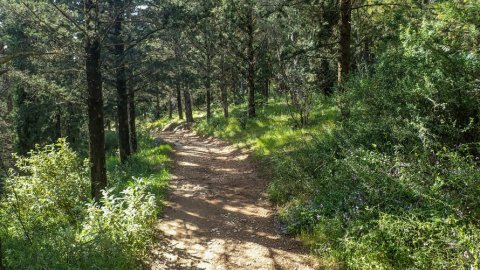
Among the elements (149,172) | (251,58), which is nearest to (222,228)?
(149,172)

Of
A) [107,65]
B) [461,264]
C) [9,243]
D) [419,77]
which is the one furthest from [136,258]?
[107,65]

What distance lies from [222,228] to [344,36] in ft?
19.0

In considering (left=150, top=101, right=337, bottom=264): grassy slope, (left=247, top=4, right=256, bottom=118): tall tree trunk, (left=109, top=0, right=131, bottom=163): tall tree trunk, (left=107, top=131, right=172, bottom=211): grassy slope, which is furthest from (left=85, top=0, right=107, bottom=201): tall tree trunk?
(left=247, top=4, right=256, bottom=118): tall tree trunk

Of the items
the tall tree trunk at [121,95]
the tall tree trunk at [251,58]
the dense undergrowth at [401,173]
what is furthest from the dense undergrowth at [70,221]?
the tall tree trunk at [251,58]

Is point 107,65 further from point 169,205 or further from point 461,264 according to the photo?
point 461,264

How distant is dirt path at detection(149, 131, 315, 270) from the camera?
18.2 feet

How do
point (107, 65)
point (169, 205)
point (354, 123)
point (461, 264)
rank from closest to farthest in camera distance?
point (461, 264) → point (354, 123) → point (169, 205) → point (107, 65)

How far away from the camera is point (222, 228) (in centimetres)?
698

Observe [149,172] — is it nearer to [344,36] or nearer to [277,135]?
[277,135]

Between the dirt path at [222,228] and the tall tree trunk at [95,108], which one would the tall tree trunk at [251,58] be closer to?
the dirt path at [222,228]

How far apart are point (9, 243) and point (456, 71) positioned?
821 centimetres

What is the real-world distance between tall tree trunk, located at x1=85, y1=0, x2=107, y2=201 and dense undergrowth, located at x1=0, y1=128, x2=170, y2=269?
0.43 meters

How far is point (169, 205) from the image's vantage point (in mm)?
8414

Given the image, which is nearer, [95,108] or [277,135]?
→ [95,108]
